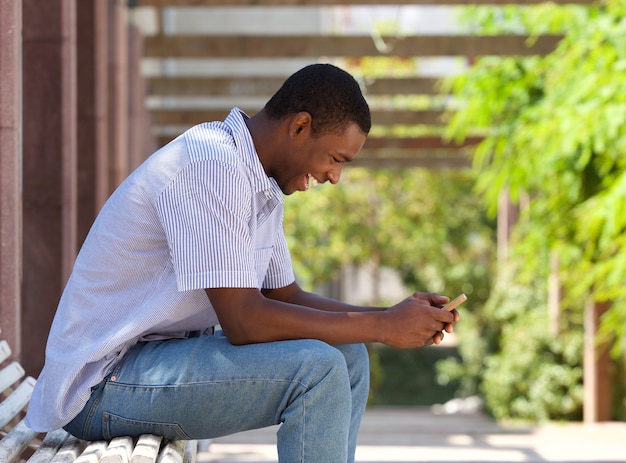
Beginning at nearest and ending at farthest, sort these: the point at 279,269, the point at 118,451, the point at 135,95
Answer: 1. the point at 118,451
2. the point at 279,269
3. the point at 135,95

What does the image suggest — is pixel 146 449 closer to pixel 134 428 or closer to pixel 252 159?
pixel 134 428

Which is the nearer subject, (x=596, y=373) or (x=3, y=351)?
(x=3, y=351)

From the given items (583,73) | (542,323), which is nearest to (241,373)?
(583,73)

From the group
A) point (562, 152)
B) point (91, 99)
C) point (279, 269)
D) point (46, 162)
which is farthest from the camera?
point (562, 152)

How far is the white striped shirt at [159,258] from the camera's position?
2.46 m

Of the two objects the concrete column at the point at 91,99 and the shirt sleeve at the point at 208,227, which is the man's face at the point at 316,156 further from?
the concrete column at the point at 91,99

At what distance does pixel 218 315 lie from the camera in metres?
2.47

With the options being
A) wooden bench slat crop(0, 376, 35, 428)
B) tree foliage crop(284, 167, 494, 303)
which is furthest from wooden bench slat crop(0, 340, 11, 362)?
tree foliage crop(284, 167, 494, 303)

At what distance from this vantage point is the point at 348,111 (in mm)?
2625

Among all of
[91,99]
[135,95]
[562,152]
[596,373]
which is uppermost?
[135,95]

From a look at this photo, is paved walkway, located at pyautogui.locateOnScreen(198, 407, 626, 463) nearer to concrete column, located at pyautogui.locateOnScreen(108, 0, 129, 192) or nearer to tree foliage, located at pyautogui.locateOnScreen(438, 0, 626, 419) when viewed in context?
tree foliage, located at pyautogui.locateOnScreen(438, 0, 626, 419)

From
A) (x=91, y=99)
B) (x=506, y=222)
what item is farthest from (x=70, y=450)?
(x=506, y=222)

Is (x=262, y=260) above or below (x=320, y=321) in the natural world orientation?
above

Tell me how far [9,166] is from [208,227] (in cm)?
132
